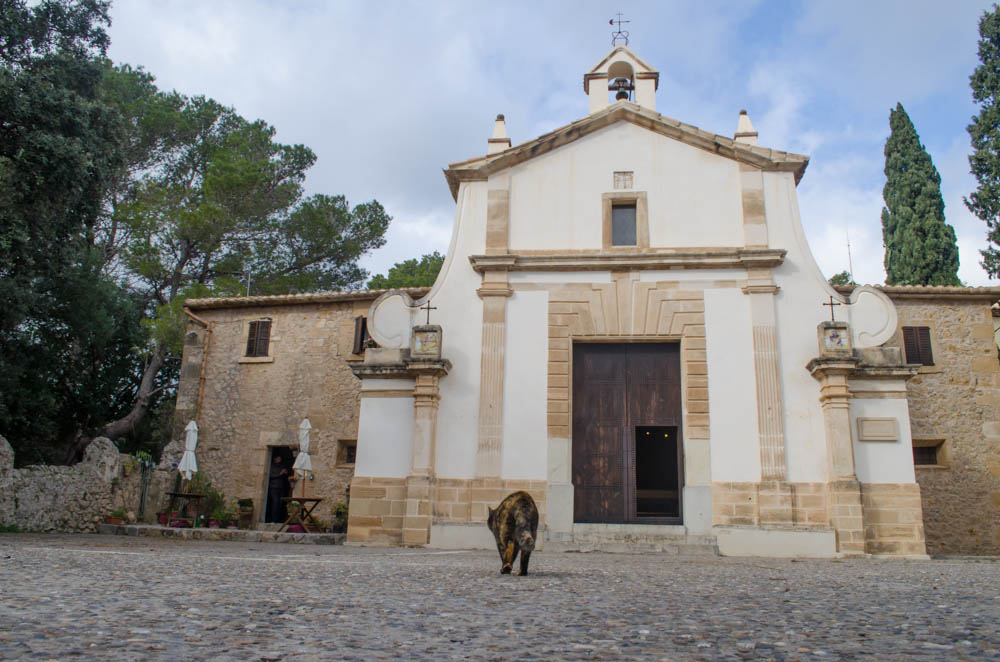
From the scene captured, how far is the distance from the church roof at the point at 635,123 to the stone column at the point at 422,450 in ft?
13.9

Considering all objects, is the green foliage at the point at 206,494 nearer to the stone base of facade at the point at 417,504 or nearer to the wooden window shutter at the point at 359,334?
the wooden window shutter at the point at 359,334

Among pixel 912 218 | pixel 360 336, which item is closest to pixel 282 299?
pixel 360 336

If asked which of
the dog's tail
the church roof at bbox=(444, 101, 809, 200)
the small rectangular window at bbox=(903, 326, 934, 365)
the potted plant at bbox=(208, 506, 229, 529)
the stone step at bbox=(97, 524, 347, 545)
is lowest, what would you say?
the stone step at bbox=(97, 524, 347, 545)

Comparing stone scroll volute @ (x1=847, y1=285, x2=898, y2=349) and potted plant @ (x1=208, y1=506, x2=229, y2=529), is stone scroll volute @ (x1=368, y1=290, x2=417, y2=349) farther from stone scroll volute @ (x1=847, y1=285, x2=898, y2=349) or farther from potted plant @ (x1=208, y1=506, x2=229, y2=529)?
stone scroll volute @ (x1=847, y1=285, x2=898, y2=349)

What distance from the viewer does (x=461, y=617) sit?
11.9ft

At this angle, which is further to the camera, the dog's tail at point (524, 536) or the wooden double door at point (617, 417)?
the wooden double door at point (617, 417)

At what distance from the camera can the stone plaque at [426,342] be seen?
1302 centimetres

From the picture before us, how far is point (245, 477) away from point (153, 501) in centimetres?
233

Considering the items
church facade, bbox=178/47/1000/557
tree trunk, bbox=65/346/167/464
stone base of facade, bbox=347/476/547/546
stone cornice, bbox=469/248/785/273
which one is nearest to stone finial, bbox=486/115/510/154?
church facade, bbox=178/47/1000/557

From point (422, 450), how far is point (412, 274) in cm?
1631

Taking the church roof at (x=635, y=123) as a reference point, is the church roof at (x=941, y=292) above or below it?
below

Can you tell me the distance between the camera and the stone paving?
2.69m

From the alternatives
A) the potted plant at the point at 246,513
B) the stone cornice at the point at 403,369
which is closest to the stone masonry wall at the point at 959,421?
the stone cornice at the point at 403,369

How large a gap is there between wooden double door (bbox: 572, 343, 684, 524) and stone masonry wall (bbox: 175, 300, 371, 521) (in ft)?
23.1
